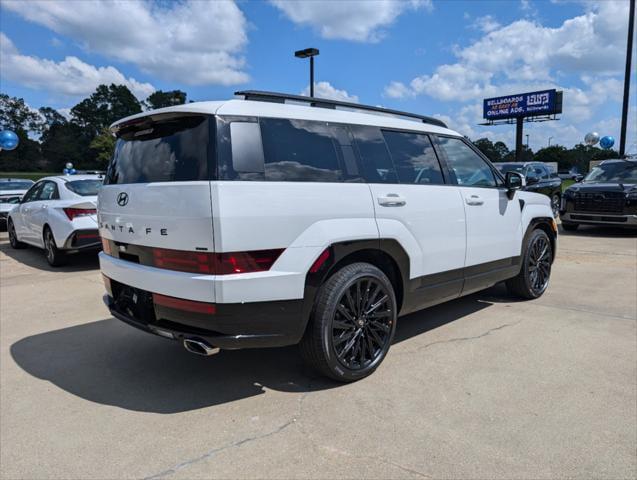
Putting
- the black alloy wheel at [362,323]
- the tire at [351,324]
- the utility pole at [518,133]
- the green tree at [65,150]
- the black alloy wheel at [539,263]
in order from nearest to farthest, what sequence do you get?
1. the tire at [351,324]
2. the black alloy wheel at [362,323]
3. the black alloy wheel at [539,263]
4. the utility pole at [518,133]
5. the green tree at [65,150]

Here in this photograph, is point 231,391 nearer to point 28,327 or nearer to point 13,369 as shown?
point 13,369

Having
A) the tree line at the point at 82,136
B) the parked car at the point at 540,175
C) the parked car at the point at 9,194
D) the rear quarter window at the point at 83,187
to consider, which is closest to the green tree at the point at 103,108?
the tree line at the point at 82,136

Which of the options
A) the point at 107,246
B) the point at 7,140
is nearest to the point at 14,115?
the point at 7,140

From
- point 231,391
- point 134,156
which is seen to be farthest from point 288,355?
point 134,156

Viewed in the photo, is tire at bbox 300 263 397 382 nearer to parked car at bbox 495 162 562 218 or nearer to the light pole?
parked car at bbox 495 162 562 218

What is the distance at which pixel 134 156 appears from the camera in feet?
11.2

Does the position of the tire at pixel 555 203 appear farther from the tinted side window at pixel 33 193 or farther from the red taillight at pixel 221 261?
the red taillight at pixel 221 261

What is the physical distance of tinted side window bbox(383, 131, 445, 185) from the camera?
383 cm

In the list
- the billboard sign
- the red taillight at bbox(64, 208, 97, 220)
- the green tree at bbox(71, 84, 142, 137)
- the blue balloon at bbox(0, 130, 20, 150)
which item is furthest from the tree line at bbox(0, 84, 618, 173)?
the red taillight at bbox(64, 208, 97, 220)

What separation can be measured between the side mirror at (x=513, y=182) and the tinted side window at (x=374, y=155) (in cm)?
181

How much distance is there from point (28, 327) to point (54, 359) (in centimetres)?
112

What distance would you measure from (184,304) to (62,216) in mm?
5596

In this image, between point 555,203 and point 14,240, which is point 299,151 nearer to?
point 14,240

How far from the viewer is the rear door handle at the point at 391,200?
138 inches
